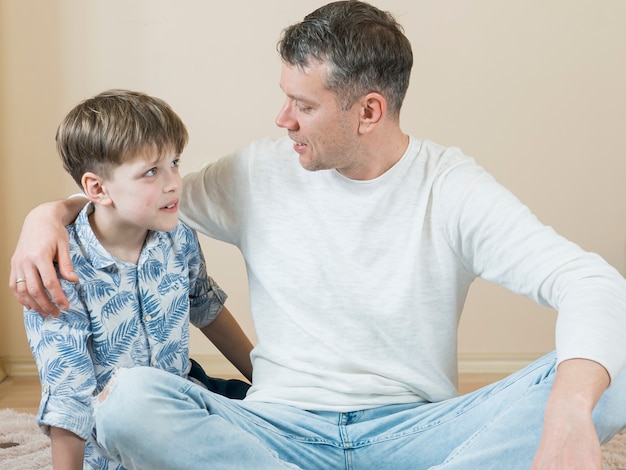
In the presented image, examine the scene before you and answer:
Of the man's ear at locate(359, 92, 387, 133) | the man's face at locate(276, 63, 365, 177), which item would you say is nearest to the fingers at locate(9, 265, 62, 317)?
the man's face at locate(276, 63, 365, 177)

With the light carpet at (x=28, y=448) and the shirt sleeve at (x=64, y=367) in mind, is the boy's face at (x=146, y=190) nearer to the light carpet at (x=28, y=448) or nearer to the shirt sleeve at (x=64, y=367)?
the shirt sleeve at (x=64, y=367)

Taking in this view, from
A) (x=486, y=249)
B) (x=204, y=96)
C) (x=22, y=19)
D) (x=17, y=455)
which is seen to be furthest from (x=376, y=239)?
(x=22, y=19)

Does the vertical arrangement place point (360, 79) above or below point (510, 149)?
above

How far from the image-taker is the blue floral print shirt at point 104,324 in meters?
1.68

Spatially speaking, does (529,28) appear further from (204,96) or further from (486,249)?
(486,249)

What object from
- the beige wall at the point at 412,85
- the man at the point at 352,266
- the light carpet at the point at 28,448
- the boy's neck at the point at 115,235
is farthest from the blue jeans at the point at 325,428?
the beige wall at the point at 412,85

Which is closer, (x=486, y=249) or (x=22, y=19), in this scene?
(x=486, y=249)

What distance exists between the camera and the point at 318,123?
183 cm

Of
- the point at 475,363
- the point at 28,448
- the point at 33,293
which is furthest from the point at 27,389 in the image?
the point at 33,293

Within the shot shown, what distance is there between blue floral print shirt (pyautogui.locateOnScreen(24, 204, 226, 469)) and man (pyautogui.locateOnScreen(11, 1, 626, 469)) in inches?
2.8

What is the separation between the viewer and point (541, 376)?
157 centimetres

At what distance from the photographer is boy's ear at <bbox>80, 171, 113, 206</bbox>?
1754mm

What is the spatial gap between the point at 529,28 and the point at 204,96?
1088mm

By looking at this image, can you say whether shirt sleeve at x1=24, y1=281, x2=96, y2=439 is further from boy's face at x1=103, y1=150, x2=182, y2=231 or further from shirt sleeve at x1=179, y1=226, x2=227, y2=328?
shirt sleeve at x1=179, y1=226, x2=227, y2=328
